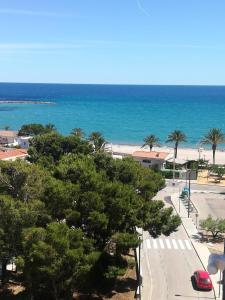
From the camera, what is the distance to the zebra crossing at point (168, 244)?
3745cm

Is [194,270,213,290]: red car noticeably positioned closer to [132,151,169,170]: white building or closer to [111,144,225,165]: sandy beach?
[132,151,169,170]: white building

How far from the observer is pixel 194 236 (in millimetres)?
40906

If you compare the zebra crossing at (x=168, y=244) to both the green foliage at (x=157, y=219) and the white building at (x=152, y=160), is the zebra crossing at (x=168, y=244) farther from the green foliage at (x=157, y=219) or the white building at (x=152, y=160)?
the white building at (x=152, y=160)

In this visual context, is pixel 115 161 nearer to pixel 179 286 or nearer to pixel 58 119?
pixel 179 286

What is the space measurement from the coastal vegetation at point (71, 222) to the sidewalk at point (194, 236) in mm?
4859

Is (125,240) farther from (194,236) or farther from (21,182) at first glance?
(194,236)

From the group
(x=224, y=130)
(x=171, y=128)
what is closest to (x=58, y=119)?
(x=171, y=128)

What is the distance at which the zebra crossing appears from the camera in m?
37.4

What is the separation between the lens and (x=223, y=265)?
8555 mm

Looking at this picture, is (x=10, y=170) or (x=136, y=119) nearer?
(x=10, y=170)

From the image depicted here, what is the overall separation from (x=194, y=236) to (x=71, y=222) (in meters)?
18.4

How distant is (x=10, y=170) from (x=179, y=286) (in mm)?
13067

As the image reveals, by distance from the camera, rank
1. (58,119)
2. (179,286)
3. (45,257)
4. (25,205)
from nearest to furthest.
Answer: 1. (45,257)
2. (25,205)
3. (179,286)
4. (58,119)

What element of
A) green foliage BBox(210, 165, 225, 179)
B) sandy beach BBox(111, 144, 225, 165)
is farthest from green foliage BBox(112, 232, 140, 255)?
sandy beach BBox(111, 144, 225, 165)
